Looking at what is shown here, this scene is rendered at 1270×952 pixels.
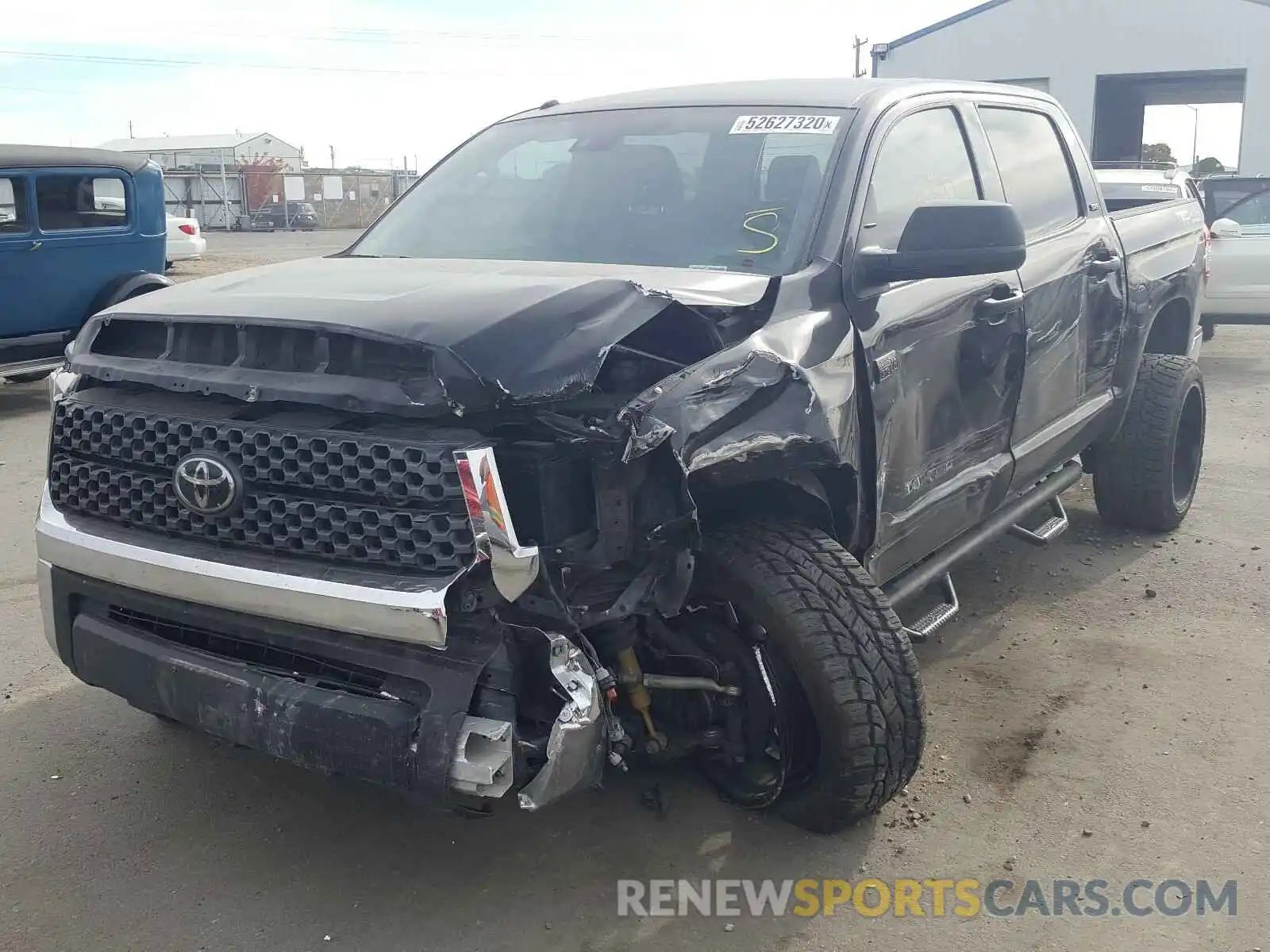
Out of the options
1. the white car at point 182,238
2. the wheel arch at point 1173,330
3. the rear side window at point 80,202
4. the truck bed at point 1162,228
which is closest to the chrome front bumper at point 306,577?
the truck bed at point 1162,228

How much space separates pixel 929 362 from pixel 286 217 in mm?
41426

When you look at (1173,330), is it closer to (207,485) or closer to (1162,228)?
(1162,228)

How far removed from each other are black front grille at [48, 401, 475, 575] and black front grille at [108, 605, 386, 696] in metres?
0.23

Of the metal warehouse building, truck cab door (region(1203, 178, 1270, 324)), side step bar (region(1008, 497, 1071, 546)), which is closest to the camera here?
side step bar (region(1008, 497, 1071, 546))

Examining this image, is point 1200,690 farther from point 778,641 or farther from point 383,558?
point 383,558

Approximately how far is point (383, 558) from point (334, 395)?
36cm

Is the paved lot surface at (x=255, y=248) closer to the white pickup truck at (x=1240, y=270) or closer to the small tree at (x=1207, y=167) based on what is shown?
the white pickup truck at (x=1240, y=270)

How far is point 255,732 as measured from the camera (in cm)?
268

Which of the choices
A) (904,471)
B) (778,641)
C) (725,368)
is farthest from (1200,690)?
(725,368)

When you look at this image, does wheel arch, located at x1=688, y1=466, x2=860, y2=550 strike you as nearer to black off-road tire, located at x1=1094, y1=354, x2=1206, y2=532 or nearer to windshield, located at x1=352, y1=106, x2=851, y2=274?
windshield, located at x1=352, y1=106, x2=851, y2=274

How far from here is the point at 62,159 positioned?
10.1m

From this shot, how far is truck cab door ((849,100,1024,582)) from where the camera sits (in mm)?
3389

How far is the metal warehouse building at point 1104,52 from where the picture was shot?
24359 mm

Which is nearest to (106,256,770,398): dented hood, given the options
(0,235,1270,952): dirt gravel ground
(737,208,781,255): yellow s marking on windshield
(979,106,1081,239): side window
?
(737,208,781,255): yellow s marking on windshield
